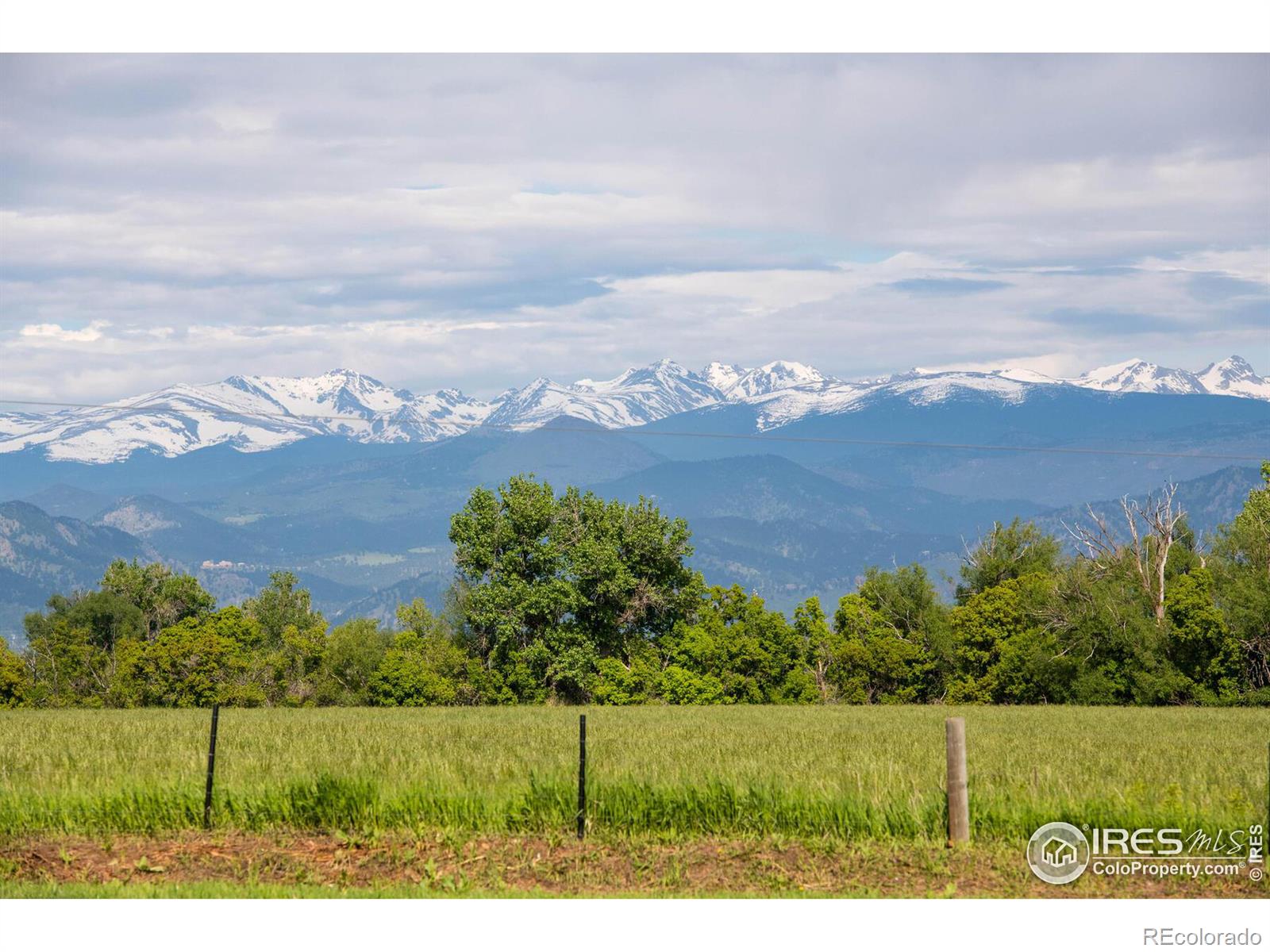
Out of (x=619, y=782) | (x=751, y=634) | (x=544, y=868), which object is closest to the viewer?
(x=544, y=868)

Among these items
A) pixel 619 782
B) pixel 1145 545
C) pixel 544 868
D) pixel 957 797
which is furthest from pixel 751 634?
pixel 544 868

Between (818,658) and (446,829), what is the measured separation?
233 feet

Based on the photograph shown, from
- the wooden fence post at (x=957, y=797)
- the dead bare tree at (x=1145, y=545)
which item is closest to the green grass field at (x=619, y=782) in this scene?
the wooden fence post at (x=957, y=797)

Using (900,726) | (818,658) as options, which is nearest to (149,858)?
(900,726)

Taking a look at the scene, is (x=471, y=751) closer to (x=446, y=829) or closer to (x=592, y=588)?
(x=446, y=829)

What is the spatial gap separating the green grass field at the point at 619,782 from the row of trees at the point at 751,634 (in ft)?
126

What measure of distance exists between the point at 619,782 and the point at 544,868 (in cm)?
225

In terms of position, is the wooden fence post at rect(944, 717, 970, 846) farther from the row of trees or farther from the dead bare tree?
the dead bare tree

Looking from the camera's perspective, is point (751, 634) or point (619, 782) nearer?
point (619, 782)

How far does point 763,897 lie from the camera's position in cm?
1247

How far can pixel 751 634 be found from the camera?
77.6 metres

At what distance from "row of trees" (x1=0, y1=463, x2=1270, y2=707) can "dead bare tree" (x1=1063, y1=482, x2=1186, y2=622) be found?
0.62 ft

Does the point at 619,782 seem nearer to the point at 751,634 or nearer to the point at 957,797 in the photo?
the point at 957,797

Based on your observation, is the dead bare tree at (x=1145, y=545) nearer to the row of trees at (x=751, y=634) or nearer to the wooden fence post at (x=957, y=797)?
the row of trees at (x=751, y=634)
